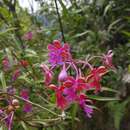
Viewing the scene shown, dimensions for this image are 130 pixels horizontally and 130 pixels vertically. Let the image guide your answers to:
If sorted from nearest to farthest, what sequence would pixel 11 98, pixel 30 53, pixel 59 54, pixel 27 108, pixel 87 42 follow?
pixel 59 54
pixel 11 98
pixel 27 108
pixel 30 53
pixel 87 42

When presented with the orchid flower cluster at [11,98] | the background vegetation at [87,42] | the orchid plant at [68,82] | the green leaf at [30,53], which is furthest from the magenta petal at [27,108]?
the green leaf at [30,53]

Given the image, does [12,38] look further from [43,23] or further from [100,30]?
[43,23]

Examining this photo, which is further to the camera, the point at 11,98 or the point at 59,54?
the point at 11,98

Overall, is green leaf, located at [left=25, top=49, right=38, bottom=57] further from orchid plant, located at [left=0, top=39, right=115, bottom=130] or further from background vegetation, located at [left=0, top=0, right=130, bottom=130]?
orchid plant, located at [left=0, top=39, right=115, bottom=130]

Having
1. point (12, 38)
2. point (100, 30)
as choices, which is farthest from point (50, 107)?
point (100, 30)

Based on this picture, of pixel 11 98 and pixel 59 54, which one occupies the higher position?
pixel 59 54

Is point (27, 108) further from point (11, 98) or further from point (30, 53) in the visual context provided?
point (30, 53)

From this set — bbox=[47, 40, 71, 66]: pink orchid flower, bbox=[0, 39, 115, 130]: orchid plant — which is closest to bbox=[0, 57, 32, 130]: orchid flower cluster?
bbox=[0, 39, 115, 130]: orchid plant

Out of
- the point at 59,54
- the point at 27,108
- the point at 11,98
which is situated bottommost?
the point at 27,108

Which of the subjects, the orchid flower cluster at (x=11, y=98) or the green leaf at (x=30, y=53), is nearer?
the orchid flower cluster at (x=11, y=98)

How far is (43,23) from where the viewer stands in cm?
309

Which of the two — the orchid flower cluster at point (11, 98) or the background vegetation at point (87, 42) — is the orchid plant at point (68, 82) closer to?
the orchid flower cluster at point (11, 98)

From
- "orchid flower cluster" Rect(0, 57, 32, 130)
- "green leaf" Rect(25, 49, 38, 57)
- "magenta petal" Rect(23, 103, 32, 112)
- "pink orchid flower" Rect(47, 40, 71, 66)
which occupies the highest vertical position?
"pink orchid flower" Rect(47, 40, 71, 66)

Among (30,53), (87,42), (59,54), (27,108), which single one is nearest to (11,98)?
(59,54)
